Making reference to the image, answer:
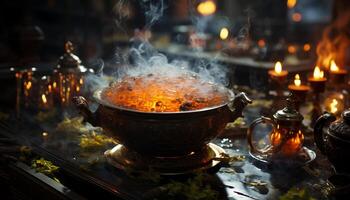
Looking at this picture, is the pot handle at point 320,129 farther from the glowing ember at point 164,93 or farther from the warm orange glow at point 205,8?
the warm orange glow at point 205,8

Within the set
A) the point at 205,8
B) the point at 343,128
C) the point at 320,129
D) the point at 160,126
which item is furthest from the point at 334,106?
the point at 205,8

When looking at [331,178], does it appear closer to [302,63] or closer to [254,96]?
[254,96]

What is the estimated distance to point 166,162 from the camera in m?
2.87

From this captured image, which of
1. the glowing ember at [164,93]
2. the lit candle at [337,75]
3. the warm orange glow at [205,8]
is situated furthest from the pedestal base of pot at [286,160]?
the warm orange glow at [205,8]

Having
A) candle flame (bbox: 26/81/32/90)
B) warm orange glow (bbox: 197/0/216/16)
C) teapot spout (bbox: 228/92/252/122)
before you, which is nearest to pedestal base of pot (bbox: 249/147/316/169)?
teapot spout (bbox: 228/92/252/122)

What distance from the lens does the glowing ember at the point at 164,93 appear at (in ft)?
9.20

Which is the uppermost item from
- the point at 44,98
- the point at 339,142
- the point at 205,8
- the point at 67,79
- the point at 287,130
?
the point at 205,8

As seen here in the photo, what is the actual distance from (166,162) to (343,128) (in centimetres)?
118

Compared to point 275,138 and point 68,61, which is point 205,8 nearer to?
point 68,61

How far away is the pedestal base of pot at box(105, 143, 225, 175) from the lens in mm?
2826

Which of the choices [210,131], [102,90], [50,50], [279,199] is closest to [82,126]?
[102,90]

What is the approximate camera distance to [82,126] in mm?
3891

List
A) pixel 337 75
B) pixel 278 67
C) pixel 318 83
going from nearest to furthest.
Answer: pixel 318 83, pixel 278 67, pixel 337 75

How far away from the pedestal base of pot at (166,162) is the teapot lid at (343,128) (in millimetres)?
845
